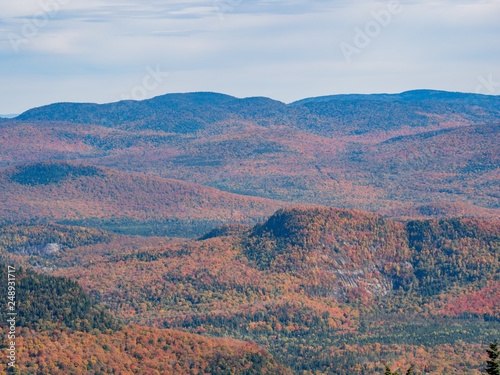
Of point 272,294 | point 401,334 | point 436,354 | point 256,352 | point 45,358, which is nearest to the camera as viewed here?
point 45,358

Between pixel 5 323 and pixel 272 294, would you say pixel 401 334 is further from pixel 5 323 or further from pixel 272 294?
pixel 5 323

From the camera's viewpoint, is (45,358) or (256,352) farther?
(256,352)

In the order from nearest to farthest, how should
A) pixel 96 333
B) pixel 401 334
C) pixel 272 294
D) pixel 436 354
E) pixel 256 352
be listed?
pixel 96 333, pixel 256 352, pixel 436 354, pixel 401 334, pixel 272 294

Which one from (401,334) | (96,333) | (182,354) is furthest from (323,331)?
(96,333)

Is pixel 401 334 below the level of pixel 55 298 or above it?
below

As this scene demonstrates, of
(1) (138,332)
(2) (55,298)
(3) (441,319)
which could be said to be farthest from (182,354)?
(3) (441,319)

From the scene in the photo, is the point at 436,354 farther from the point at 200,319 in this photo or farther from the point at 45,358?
the point at 45,358

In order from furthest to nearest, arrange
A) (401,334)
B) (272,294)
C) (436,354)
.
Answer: (272,294) < (401,334) < (436,354)

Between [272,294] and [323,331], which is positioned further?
A: [272,294]

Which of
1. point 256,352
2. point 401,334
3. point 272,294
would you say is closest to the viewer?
point 256,352
